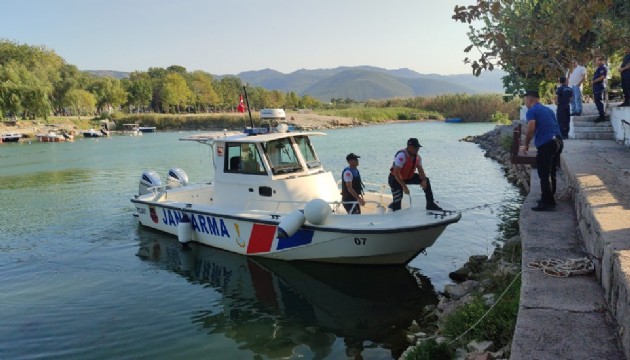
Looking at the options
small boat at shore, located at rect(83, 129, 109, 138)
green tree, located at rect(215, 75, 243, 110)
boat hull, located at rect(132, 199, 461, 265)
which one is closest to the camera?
boat hull, located at rect(132, 199, 461, 265)

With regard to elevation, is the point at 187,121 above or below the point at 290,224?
above

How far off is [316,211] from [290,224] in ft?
1.87

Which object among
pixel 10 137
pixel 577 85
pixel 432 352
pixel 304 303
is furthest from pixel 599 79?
pixel 10 137

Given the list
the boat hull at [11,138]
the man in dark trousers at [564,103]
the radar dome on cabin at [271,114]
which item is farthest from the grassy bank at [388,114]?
the radar dome on cabin at [271,114]

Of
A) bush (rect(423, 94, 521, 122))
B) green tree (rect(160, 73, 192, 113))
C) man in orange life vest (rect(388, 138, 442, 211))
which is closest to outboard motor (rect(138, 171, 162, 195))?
man in orange life vest (rect(388, 138, 442, 211))

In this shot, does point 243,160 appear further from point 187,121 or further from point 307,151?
point 187,121

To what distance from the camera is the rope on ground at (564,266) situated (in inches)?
195

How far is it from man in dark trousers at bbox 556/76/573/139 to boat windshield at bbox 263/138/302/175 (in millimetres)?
7430

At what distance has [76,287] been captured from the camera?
10.3 m

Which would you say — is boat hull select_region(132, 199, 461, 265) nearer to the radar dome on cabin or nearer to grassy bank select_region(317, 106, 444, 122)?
the radar dome on cabin

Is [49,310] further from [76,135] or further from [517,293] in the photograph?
[76,135]

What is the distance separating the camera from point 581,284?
15.6ft

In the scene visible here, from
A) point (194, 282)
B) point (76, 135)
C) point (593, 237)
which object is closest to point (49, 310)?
point (194, 282)

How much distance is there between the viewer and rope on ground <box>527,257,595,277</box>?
4.96 m
